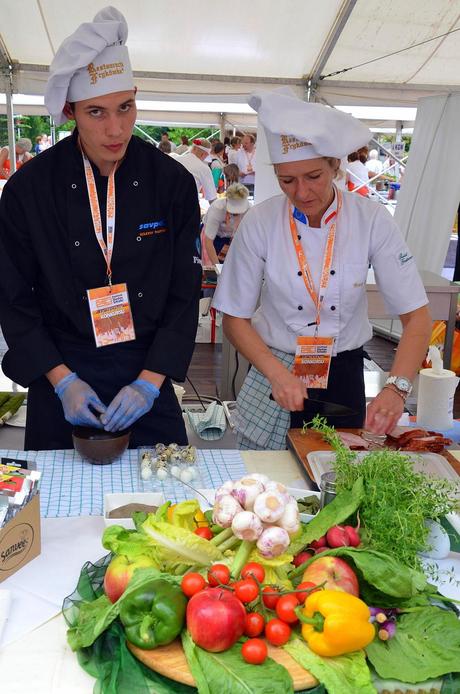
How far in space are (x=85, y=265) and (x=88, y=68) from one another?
0.46 m

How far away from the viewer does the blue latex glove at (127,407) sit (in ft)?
5.42

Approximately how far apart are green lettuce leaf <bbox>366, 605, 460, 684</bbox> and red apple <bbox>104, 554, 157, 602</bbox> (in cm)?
33

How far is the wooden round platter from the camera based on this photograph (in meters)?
0.91

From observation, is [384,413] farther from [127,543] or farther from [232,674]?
[232,674]

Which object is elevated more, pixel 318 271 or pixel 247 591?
pixel 318 271

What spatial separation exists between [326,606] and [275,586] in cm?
9

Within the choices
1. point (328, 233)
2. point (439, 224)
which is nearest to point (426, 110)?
point (439, 224)

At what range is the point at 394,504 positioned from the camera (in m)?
1.15

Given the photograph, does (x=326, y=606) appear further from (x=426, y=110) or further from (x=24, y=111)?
(x=24, y=111)

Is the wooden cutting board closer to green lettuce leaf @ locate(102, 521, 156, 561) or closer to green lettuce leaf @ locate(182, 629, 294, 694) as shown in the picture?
green lettuce leaf @ locate(102, 521, 156, 561)

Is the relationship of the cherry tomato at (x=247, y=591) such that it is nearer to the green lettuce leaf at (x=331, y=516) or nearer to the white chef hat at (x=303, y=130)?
the green lettuce leaf at (x=331, y=516)

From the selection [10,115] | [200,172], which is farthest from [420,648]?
[200,172]

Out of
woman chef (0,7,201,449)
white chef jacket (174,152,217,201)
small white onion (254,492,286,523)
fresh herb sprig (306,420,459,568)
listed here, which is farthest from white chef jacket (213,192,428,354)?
white chef jacket (174,152,217,201)

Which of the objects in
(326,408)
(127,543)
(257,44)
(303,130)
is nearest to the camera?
(127,543)
